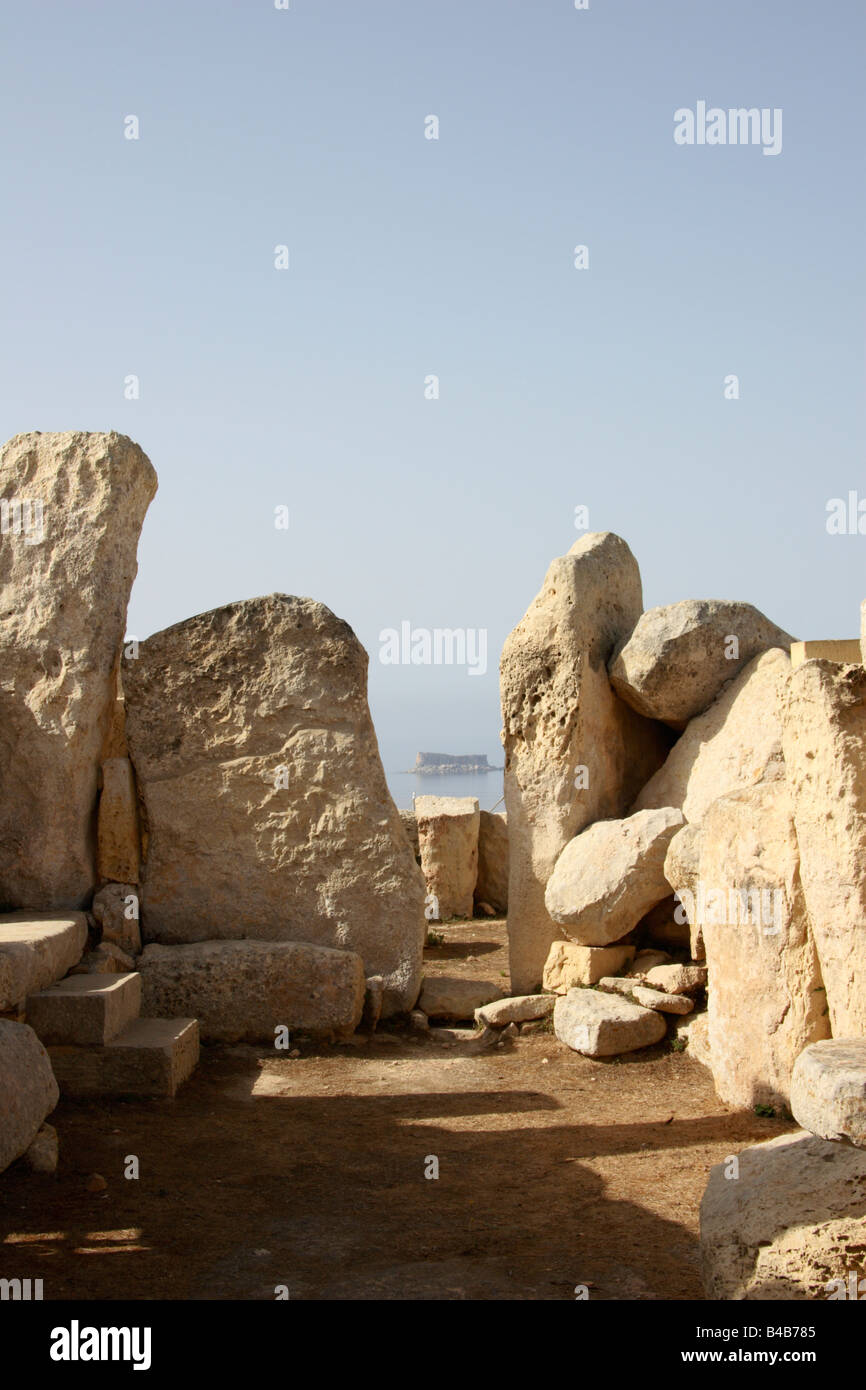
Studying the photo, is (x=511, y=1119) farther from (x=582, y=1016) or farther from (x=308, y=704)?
(x=308, y=704)

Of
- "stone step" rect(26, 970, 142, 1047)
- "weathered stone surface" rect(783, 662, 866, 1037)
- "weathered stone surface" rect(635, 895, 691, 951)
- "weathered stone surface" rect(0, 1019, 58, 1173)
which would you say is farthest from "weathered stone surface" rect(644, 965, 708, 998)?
"weathered stone surface" rect(0, 1019, 58, 1173)

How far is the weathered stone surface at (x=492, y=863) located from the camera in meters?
13.2

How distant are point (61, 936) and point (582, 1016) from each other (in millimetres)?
3032

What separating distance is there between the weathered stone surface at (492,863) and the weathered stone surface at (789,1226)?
30.8ft

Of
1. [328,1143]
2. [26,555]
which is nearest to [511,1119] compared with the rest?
[328,1143]

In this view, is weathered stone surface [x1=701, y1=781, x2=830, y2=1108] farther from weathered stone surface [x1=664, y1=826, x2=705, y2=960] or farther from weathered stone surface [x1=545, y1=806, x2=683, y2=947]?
weathered stone surface [x1=545, y1=806, x2=683, y2=947]

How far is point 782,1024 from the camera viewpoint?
5809mm

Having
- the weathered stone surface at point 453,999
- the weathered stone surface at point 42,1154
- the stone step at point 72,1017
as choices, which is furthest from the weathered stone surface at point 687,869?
the weathered stone surface at point 42,1154

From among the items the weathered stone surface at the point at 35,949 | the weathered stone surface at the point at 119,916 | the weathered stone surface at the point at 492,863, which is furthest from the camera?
the weathered stone surface at the point at 492,863

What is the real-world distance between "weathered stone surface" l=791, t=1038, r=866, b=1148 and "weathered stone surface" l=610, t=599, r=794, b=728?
5088 millimetres

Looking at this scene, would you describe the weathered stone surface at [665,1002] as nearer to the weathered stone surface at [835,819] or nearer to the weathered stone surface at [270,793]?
the weathered stone surface at [270,793]

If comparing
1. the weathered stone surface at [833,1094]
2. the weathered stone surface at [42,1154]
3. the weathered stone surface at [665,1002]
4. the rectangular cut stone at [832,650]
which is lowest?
the weathered stone surface at [42,1154]

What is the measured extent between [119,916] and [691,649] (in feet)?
13.5

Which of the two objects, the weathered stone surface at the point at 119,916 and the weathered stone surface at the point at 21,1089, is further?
the weathered stone surface at the point at 119,916
